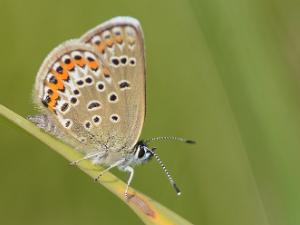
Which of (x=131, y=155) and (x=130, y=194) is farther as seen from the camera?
(x=131, y=155)


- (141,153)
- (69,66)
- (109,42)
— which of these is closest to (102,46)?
(109,42)

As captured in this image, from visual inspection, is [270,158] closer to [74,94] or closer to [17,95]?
[74,94]

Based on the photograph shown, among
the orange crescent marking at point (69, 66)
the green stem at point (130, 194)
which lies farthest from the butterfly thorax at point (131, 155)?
the green stem at point (130, 194)

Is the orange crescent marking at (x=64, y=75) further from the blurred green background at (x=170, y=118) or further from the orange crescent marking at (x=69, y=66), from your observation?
the blurred green background at (x=170, y=118)

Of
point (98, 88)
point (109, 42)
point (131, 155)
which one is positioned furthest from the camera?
point (131, 155)

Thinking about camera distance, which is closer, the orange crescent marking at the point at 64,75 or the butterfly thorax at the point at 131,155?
the orange crescent marking at the point at 64,75

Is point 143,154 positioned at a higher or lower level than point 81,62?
lower

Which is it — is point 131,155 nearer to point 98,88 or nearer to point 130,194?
point 98,88

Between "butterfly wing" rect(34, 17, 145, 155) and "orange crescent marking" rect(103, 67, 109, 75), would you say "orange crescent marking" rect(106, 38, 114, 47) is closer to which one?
"butterfly wing" rect(34, 17, 145, 155)

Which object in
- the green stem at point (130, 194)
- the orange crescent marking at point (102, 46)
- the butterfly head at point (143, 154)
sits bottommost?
the butterfly head at point (143, 154)
